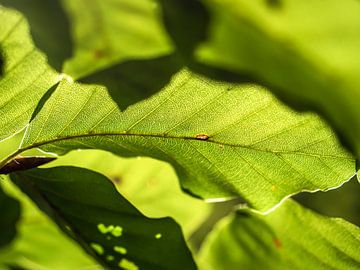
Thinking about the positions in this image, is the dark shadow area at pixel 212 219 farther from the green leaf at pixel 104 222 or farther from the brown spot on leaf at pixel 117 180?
the green leaf at pixel 104 222

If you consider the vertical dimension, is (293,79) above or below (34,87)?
above

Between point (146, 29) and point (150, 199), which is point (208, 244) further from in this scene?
point (146, 29)

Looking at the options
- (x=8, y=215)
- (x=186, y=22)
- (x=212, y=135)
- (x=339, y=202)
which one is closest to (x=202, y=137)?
(x=212, y=135)

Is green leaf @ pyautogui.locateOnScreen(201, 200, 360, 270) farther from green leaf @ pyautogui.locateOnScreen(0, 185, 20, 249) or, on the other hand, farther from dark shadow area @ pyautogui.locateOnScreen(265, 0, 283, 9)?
dark shadow area @ pyautogui.locateOnScreen(265, 0, 283, 9)

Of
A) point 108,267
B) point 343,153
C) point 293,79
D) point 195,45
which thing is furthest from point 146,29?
point 108,267

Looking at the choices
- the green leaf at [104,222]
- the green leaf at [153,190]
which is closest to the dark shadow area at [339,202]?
the green leaf at [153,190]

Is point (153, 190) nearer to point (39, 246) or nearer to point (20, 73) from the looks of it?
point (39, 246)
